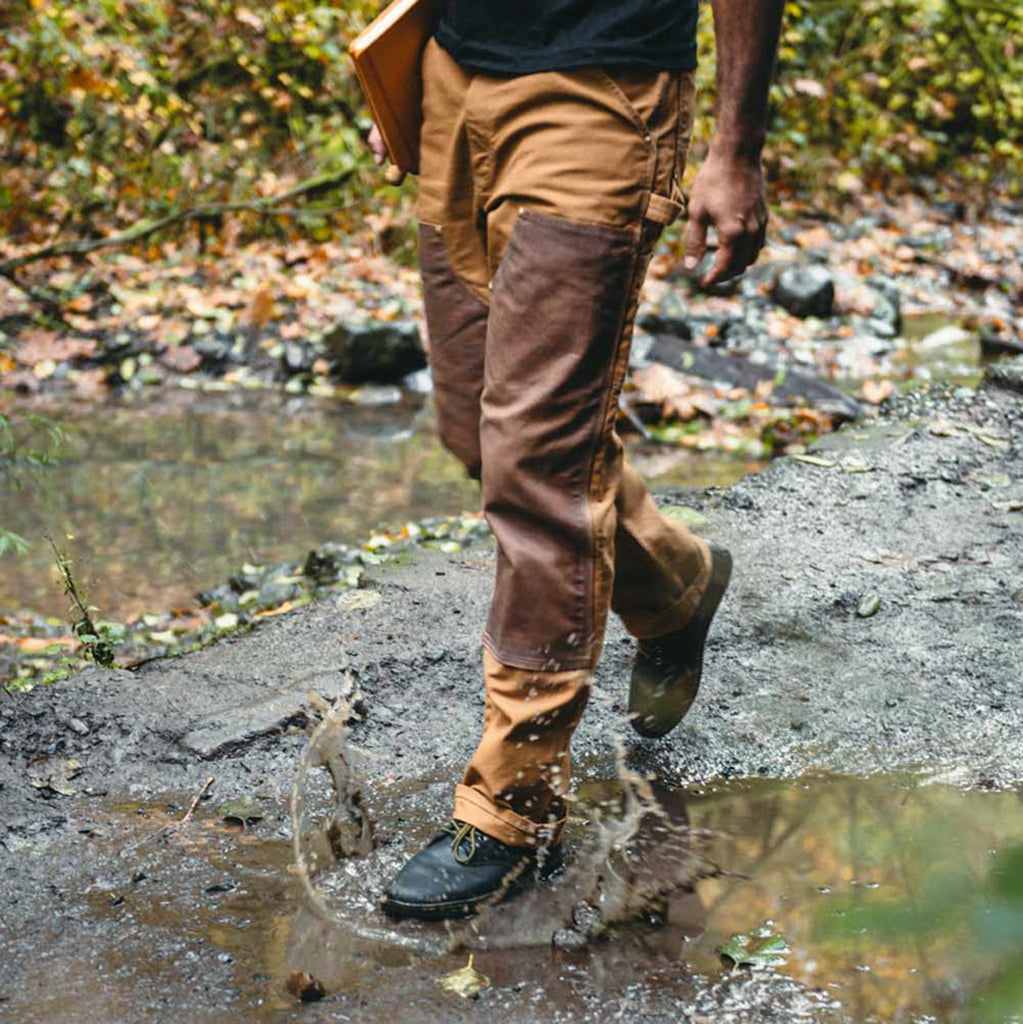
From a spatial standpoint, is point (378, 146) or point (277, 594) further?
point (277, 594)

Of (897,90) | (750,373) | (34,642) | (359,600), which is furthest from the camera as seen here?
(897,90)

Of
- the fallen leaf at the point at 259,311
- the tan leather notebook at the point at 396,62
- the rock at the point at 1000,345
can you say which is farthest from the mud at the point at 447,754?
the fallen leaf at the point at 259,311

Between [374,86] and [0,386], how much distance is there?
5186 mm

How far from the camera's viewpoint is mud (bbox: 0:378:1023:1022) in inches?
69.4

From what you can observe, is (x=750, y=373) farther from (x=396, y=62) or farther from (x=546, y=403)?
(x=546, y=403)

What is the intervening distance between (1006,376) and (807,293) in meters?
3.01

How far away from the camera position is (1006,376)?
4945mm

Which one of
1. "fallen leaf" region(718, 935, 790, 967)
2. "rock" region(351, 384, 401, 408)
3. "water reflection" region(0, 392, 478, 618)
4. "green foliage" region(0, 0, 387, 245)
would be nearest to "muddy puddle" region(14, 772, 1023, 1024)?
"fallen leaf" region(718, 935, 790, 967)

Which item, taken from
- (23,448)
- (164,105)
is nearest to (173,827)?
(23,448)

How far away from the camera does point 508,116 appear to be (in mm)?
1866

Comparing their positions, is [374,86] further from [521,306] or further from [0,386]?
[0,386]

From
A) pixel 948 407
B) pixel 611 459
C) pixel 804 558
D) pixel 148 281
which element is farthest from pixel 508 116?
pixel 148 281

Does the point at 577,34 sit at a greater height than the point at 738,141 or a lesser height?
greater

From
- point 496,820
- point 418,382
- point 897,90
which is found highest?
point 496,820
